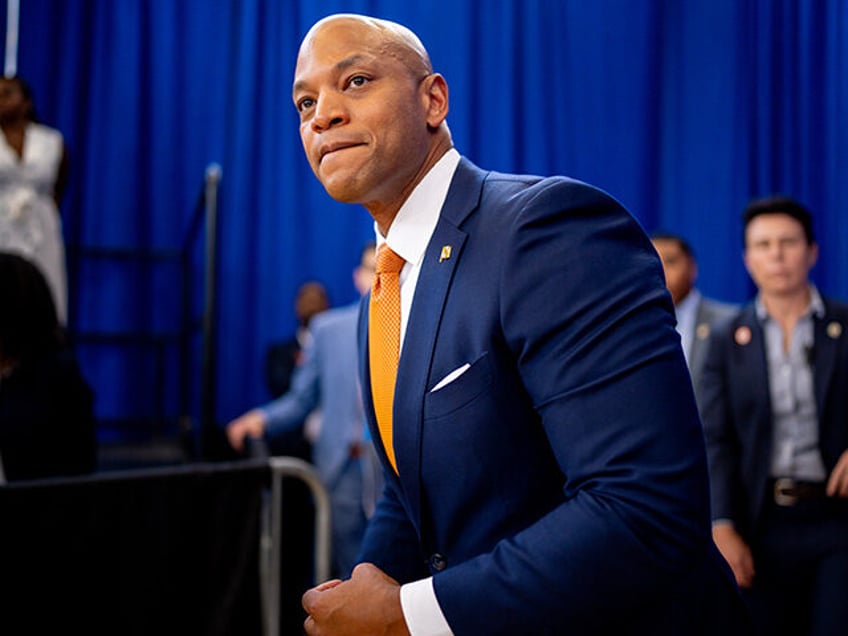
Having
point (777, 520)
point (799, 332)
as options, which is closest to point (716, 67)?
point (799, 332)

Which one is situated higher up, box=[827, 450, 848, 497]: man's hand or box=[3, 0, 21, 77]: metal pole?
box=[3, 0, 21, 77]: metal pole

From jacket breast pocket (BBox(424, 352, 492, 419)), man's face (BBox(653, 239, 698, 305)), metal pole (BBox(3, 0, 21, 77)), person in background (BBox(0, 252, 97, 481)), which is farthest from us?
metal pole (BBox(3, 0, 21, 77))

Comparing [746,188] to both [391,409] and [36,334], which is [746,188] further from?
[391,409]

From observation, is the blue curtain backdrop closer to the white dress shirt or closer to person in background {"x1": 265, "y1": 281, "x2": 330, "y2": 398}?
person in background {"x1": 265, "y1": 281, "x2": 330, "y2": 398}

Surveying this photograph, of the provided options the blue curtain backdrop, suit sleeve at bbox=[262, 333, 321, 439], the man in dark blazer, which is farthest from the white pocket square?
the blue curtain backdrop

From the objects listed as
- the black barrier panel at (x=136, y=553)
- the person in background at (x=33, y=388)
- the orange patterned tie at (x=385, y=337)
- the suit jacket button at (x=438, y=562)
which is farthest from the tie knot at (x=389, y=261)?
the person in background at (x=33, y=388)

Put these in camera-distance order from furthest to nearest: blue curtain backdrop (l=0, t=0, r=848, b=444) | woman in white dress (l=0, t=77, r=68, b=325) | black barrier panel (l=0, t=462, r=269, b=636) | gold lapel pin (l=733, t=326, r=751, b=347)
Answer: blue curtain backdrop (l=0, t=0, r=848, b=444), woman in white dress (l=0, t=77, r=68, b=325), gold lapel pin (l=733, t=326, r=751, b=347), black barrier panel (l=0, t=462, r=269, b=636)

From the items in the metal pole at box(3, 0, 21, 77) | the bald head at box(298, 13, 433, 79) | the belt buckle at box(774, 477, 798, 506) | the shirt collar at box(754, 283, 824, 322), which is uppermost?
the metal pole at box(3, 0, 21, 77)

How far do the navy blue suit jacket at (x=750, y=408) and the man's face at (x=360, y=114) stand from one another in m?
2.16

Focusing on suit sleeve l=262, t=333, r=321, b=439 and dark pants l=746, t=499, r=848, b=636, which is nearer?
dark pants l=746, t=499, r=848, b=636

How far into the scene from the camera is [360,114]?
4.43 ft

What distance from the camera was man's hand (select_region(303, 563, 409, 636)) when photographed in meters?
1.18

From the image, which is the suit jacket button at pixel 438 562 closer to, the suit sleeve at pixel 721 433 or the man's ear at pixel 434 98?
the man's ear at pixel 434 98

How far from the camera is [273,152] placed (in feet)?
24.7
